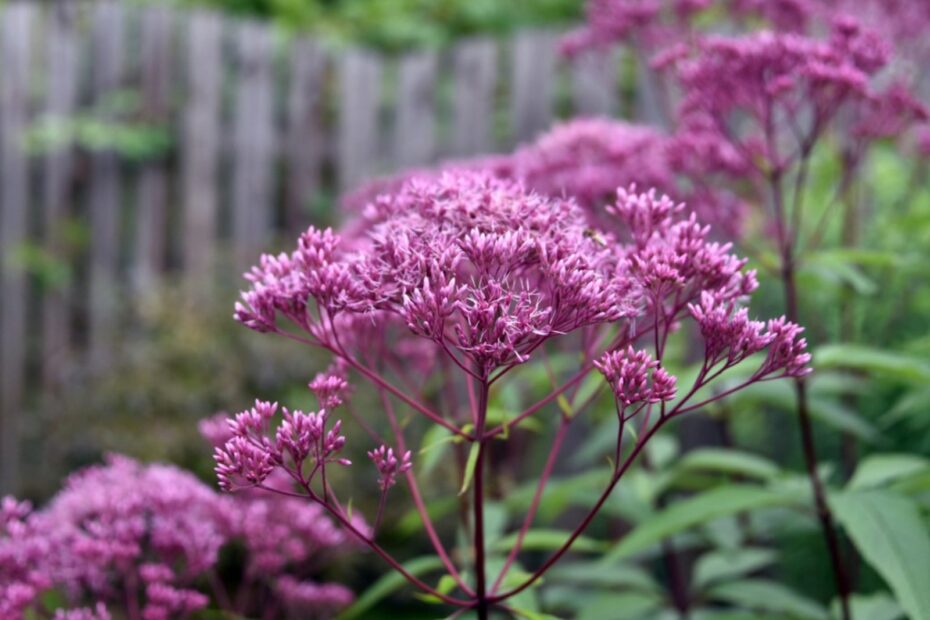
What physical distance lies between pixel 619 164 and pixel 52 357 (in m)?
4.53

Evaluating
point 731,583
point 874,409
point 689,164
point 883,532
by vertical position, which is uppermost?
point 689,164

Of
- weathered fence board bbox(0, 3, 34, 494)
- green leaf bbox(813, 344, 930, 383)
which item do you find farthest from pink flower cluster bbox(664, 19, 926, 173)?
weathered fence board bbox(0, 3, 34, 494)

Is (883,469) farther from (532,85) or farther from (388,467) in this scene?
(532,85)

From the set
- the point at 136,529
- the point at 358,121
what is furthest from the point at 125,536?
the point at 358,121

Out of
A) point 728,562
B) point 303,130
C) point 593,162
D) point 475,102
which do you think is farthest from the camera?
point 303,130

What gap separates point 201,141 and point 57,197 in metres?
0.92

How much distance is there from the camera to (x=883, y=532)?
1617 mm

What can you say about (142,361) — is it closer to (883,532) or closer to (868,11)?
(868,11)

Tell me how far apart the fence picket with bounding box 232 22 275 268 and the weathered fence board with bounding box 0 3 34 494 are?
49.2 inches

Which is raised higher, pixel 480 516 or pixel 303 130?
pixel 303 130

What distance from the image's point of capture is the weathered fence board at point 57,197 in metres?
5.85

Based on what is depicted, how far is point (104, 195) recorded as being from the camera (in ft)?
19.5

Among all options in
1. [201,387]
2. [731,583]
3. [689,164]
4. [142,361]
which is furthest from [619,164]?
[142,361]

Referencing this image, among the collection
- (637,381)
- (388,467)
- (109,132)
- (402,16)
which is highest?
(402,16)
